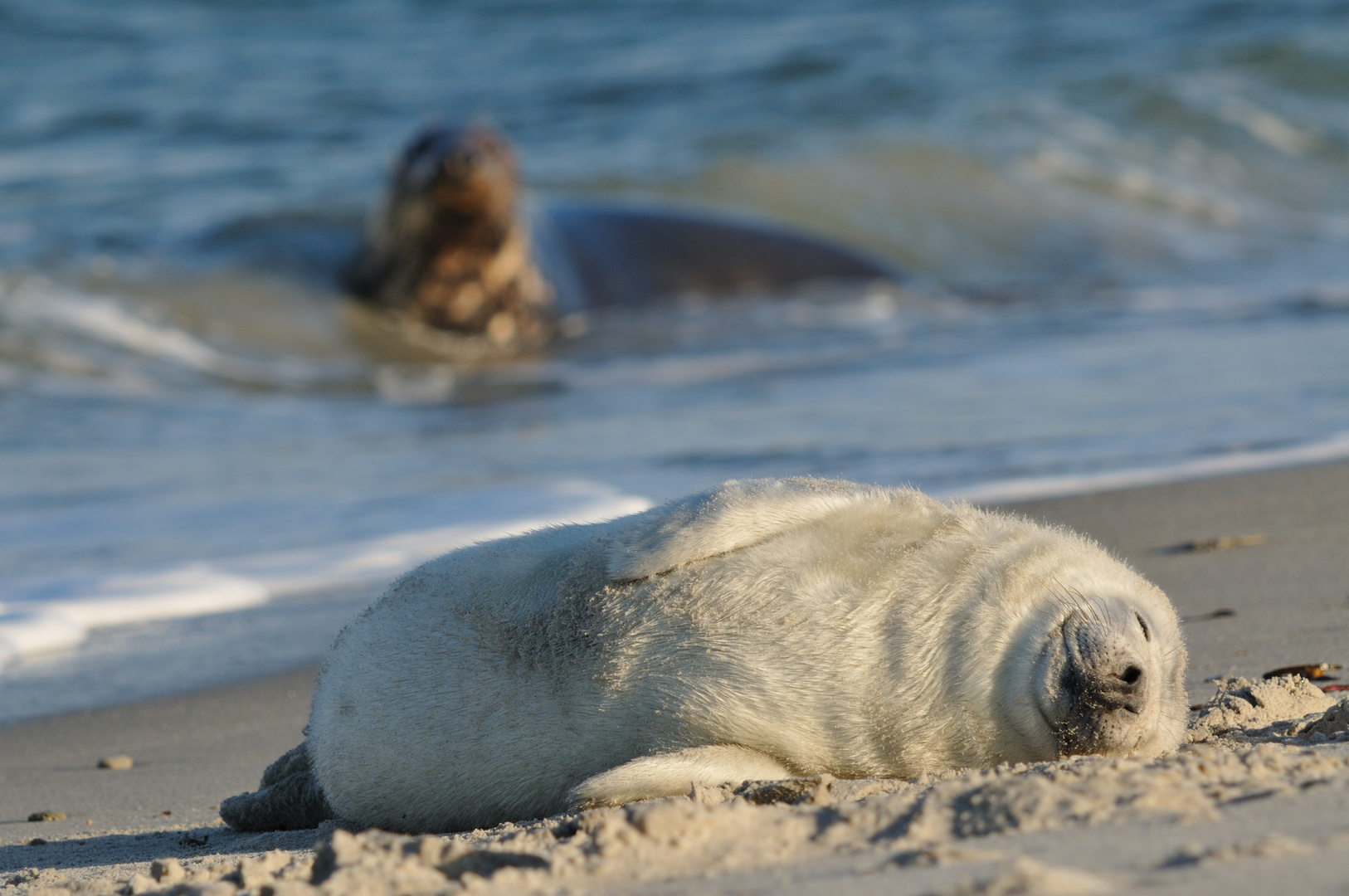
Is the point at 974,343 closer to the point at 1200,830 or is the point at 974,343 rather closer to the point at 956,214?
the point at 956,214

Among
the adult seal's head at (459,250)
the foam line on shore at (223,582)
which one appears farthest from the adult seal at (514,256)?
the foam line on shore at (223,582)

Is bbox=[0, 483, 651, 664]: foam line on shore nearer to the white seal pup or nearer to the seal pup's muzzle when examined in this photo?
the white seal pup

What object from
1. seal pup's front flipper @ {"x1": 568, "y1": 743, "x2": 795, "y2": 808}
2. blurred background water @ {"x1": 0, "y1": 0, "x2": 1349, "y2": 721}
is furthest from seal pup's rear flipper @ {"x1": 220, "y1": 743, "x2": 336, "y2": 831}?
blurred background water @ {"x1": 0, "y1": 0, "x2": 1349, "y2": 721}

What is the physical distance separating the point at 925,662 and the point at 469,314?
8598mm

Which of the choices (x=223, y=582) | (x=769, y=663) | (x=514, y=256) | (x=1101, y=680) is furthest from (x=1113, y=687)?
(x=514, y=256)

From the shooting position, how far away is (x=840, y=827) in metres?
2.07

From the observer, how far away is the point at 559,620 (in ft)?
8.27

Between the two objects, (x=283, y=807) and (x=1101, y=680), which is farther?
(x=283, y=807)

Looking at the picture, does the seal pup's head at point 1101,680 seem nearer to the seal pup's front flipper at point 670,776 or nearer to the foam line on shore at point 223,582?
the seal pup's front flipper at point 670,776

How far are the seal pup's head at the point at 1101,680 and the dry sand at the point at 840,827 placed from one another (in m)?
0.11

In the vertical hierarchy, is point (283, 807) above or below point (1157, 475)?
below

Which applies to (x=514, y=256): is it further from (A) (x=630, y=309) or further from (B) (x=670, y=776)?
(B) (x=670, y=776)

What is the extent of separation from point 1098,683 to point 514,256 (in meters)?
8.73

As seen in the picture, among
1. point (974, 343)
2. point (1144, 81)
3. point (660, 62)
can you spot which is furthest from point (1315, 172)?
point (974, 343)
